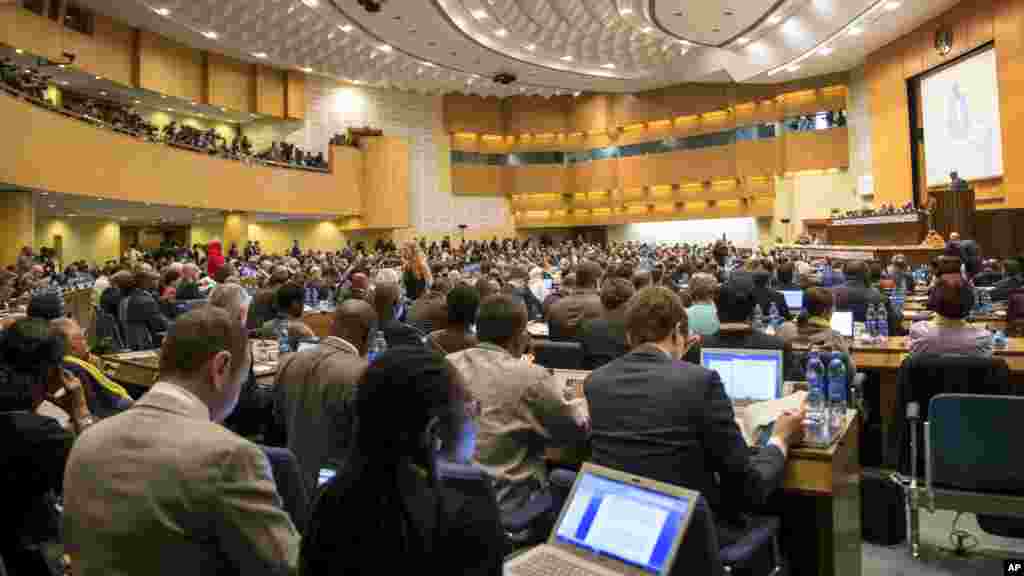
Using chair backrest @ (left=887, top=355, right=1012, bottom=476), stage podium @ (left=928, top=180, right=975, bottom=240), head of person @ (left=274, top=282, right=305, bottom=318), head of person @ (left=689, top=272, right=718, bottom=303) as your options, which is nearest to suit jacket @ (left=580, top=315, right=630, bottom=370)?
head of person @ (left=689, top=272, right=718, bottom=303)

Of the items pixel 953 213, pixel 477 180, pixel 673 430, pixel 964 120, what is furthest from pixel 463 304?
pixel 477 180

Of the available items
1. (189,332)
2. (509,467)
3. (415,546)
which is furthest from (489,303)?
(415,546)

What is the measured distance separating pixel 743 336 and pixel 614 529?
2.32 metres

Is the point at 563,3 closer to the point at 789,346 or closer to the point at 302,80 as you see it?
the point at 302,80

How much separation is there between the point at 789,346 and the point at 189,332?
3.48 meters

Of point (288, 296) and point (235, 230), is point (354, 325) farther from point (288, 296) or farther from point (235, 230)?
point (235, 230)

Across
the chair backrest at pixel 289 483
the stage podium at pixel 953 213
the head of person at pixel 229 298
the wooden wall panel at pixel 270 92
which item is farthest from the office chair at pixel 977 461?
the wooden wall panel at pixel 270 92

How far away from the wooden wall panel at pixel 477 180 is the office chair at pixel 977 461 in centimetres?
3055

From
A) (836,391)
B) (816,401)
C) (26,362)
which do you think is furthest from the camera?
(836,391)

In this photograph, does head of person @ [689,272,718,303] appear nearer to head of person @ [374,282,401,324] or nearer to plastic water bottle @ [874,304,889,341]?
plastic water bottle @ [874,304,889,341]

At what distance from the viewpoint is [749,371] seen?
3758 mm

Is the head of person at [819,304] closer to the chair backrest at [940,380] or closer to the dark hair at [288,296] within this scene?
the chair backrest at [940,380]

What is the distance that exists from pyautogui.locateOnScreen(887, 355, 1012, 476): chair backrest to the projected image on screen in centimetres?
1568

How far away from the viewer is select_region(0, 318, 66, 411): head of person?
2.58 m
